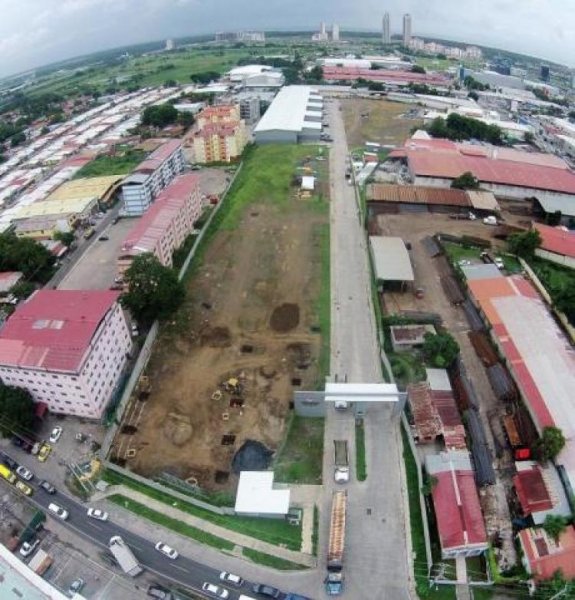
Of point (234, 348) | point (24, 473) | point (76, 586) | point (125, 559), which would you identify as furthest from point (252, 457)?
point (24, 473)

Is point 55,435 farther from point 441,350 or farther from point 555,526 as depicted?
point 555,526

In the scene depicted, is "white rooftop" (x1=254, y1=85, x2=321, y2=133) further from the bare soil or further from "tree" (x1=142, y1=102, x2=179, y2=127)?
the bare soil

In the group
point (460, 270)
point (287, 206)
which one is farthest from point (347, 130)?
point (460, 270)

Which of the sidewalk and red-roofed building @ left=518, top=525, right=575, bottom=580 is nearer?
red-roofed building @ left=518, top=525, right=575, bottom=580

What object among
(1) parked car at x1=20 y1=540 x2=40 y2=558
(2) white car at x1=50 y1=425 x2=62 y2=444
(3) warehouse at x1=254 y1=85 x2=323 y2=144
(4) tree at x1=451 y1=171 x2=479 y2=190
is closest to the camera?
(1) parked car at x1=20 y1=540 x2=40 y2=558

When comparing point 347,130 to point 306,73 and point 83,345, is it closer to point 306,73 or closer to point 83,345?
point 306,73

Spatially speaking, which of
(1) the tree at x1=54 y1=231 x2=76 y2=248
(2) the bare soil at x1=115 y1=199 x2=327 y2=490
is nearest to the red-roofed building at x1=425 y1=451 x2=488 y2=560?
(2) the bare soil at x1=115 y1=199 x2=327 y2=490
